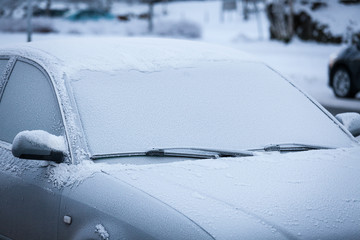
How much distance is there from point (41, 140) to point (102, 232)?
58 cm

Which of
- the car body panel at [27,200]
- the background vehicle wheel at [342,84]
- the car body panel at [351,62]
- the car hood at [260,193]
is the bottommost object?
the background vehicle wheel at [342,84]

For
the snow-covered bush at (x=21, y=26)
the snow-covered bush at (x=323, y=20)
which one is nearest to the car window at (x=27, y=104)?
the snow-covered bush at (x=323, y=20)

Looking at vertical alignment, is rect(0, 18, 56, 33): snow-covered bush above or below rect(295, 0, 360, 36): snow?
below

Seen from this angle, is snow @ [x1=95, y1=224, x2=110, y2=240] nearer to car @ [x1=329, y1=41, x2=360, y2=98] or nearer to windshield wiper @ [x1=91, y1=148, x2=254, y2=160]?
windshield wiper @ [x1=91, y1=148, x2=254, y2=160]

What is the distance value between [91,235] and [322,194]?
3.12 feet

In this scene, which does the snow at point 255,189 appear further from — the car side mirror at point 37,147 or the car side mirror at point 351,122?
the car side mirror at point 351,122

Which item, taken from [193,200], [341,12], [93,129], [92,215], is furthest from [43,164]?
[341,12]

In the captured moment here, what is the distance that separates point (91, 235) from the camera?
10.2 ft

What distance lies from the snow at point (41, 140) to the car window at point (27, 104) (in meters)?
0.16

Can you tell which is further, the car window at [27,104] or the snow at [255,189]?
the car window at [27,104]

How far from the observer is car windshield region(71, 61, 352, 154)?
12.0 feet

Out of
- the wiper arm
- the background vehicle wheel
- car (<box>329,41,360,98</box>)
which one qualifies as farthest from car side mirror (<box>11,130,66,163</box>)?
the background vehicle wheel

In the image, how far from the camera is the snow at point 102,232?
3.03m

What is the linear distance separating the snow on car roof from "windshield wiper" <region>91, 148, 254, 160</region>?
0.60 meters
